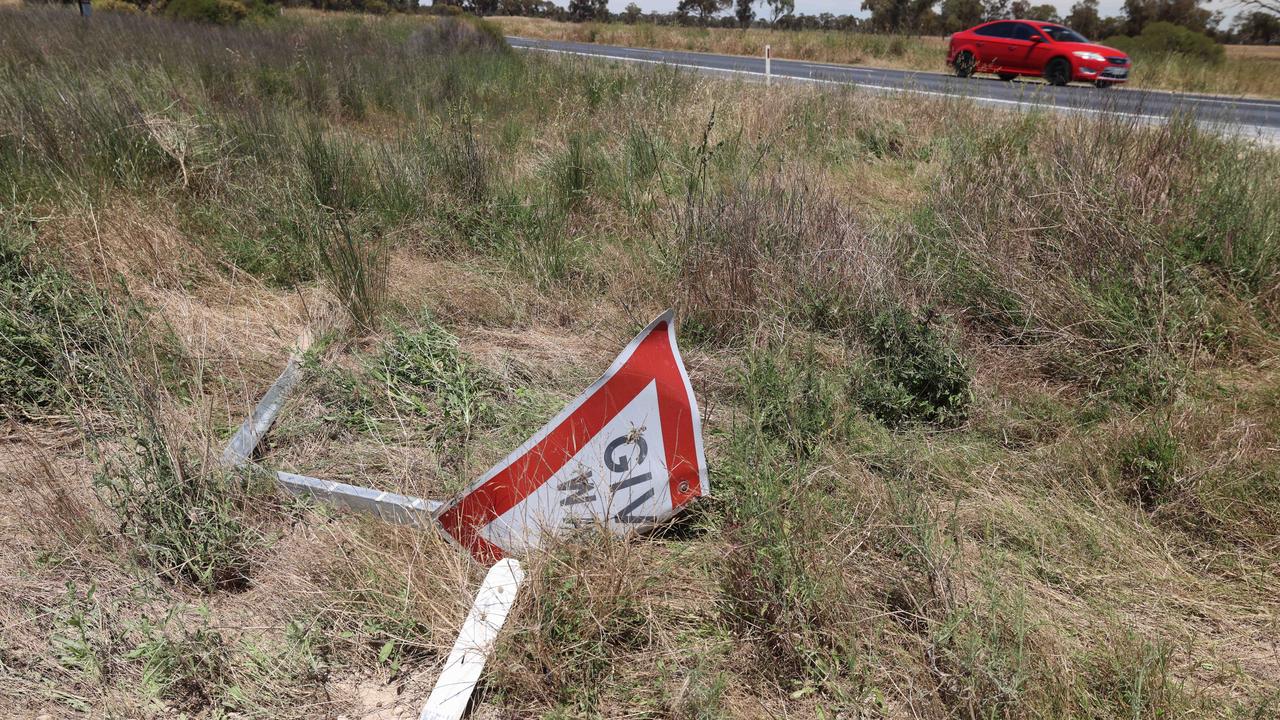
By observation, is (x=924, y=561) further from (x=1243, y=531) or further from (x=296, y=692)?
(x=296, y=692)

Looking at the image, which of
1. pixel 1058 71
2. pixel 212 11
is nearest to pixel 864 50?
pixel 1058 71

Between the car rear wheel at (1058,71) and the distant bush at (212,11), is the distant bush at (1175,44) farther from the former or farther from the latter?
the distant bush at (212,11)

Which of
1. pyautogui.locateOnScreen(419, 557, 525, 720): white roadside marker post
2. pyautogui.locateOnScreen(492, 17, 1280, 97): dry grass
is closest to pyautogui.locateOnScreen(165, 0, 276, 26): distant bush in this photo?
pyautogui.locateOnScreen(492, 17, 1280, 97): dry grass

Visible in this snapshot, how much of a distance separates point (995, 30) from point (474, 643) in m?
19.4

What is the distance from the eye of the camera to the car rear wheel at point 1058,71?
15.6 meters

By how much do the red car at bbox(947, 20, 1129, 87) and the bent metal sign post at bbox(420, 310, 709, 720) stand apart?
14389mm

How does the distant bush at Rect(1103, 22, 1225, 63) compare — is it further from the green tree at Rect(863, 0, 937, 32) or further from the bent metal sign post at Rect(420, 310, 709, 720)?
the bent metal sign post at Rect(420, 310, 709, 720)

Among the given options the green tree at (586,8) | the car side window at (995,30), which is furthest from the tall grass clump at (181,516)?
the green tree at (586,8)

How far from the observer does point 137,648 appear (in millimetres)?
2098

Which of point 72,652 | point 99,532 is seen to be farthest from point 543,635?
point 99,532

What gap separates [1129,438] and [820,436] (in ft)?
3.75

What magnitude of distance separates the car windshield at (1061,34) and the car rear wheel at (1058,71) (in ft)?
1.56

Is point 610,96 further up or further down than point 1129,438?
further up

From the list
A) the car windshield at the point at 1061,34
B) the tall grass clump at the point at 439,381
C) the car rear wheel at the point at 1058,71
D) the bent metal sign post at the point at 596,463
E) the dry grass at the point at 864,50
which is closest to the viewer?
the bent metal sign post at the point at 596,463
